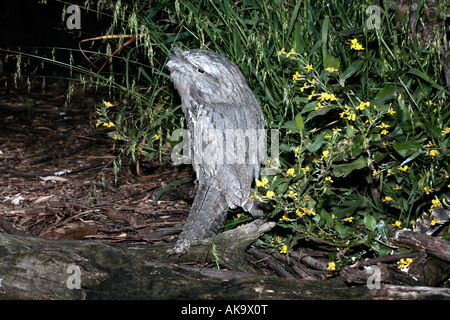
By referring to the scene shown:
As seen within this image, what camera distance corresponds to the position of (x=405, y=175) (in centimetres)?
279

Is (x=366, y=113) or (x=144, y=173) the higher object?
(x=366, y=113)

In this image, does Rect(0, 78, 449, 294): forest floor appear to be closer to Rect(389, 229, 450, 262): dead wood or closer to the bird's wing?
Rect(389, 229, 450, 262): dead wood

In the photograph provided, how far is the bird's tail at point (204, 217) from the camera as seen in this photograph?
2.79 metres

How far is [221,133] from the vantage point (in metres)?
3.00

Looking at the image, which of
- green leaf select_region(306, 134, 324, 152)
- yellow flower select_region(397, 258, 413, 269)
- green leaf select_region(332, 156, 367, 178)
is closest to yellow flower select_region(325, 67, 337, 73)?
green leaf select_region(306, 134, 324, 152)

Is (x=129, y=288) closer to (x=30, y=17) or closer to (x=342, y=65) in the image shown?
(x=342, y=65)

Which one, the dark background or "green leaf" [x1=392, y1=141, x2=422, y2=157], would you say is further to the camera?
the dark background

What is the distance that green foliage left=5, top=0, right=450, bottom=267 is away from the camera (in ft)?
8.47

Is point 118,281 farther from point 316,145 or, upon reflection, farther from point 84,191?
point 84,191

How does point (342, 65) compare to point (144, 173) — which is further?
point (144, 173)

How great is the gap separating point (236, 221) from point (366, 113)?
3.33 ft

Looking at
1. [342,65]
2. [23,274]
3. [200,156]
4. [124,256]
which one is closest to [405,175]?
[342,65]

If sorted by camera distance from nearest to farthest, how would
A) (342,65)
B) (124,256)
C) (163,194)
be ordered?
1. (124,256)
2. (342,65)
3. (163,194)

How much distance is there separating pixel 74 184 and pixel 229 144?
1579mm
